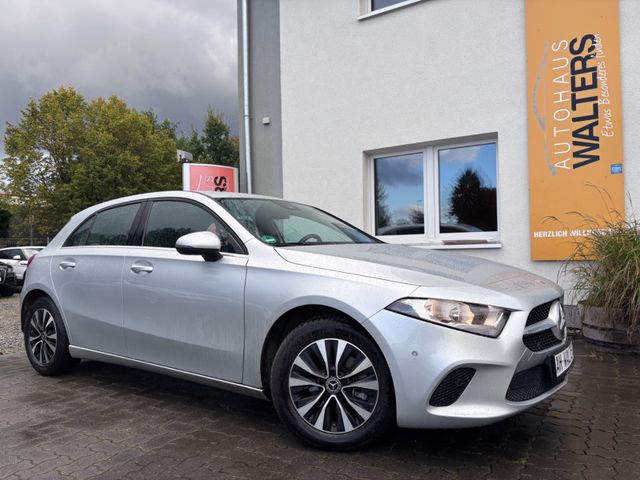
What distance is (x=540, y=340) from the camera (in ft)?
8.70

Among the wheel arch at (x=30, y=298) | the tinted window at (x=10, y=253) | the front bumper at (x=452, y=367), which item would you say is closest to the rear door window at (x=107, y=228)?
the wheel arch at (x=30, y=298)

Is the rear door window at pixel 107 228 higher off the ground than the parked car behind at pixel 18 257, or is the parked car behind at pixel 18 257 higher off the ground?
the rear door window at pixel 107 228

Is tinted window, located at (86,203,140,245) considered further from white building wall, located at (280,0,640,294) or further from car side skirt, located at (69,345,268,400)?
white building wall, located at (280,0,640,294)

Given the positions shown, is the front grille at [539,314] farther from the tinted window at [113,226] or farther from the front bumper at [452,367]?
the tinted window at [113,226]

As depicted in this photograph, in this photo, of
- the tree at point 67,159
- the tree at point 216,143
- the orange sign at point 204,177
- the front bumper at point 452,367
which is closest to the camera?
the front bumper at point 452,367

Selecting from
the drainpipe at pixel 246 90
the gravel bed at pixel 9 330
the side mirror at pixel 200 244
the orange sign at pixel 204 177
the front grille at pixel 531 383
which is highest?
the drainpipe at pixel 246 90

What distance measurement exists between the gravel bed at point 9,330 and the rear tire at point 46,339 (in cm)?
178

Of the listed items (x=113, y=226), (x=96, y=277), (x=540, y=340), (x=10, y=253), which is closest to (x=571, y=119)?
(x=540, y=340)

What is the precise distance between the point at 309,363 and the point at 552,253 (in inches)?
167

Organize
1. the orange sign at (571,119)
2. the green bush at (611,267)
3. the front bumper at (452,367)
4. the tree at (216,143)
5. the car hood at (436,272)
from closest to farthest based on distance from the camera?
the front bumper at (452,367) → the car hood at (436,272) → the green bush at (611,267) → the orange sign at (571,119) → the tree at (216,143)

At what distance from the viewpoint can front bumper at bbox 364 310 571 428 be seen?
7.90 feet

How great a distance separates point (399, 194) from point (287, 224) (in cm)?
413

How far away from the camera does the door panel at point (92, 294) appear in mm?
3807

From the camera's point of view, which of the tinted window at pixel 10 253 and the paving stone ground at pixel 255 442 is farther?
the tinted window at pixel 10 253
